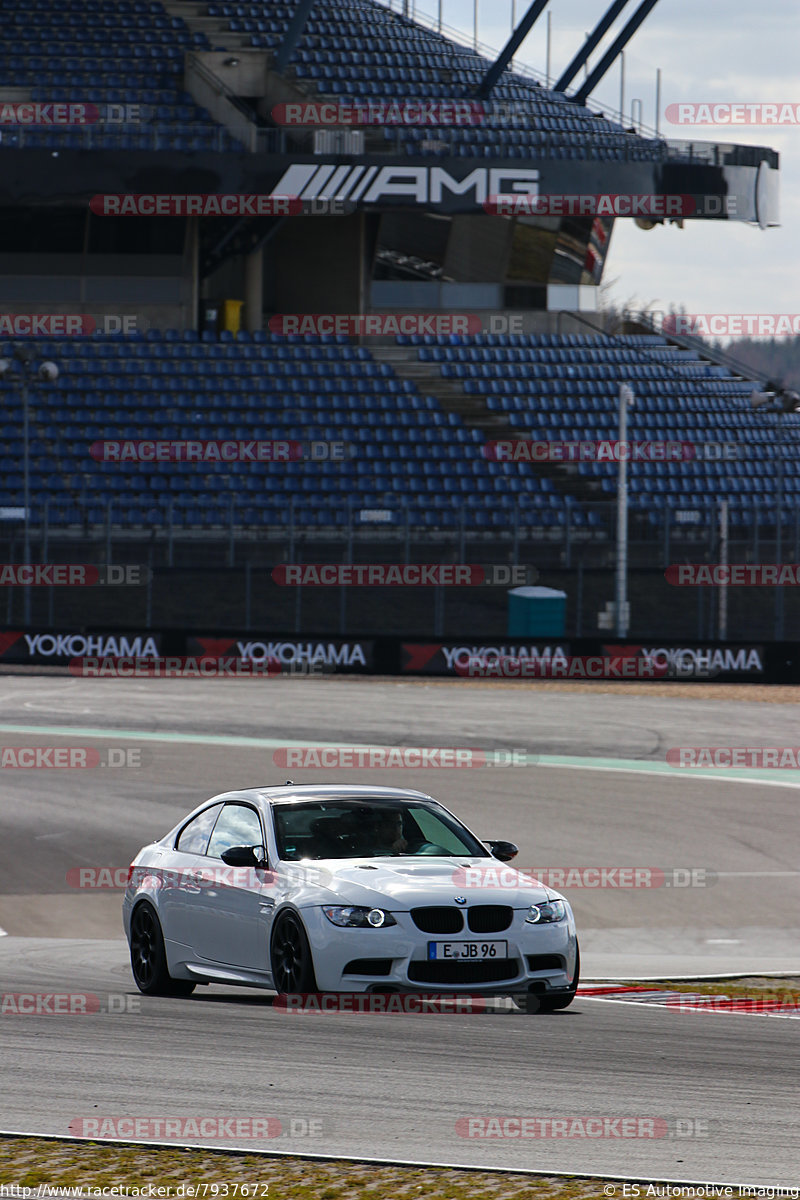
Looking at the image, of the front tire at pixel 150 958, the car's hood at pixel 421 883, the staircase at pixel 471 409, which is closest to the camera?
the car's hood at pixel 421 883

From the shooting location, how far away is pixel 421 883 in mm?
7895

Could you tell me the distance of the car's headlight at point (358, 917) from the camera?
7.66 m

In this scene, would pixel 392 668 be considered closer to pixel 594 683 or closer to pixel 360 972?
pixel 594 683

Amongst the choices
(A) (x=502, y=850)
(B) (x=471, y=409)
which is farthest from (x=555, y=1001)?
(B) (x=471, y=409)

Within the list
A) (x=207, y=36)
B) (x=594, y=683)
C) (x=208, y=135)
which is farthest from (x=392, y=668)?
(x=207, y=36)

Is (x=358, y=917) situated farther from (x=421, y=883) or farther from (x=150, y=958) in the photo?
(x=150, y=958)

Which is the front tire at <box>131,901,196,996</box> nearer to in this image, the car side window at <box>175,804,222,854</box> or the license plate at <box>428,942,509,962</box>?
the car side window at <box>175,804,222,854</box>

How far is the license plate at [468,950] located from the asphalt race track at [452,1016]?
36cm

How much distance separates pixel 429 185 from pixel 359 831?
111 ft

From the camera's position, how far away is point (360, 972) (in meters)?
7.68

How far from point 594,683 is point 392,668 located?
11.8 ft

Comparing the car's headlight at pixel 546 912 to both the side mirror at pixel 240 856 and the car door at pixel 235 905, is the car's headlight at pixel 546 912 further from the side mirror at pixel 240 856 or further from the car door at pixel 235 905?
the side mirror at pixel 240 856

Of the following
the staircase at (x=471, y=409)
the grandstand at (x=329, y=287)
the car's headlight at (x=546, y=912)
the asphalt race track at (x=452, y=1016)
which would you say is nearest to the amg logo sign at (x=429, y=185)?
the grandstand at (x=329, y=287)

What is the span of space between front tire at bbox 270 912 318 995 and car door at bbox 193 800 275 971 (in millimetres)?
125
